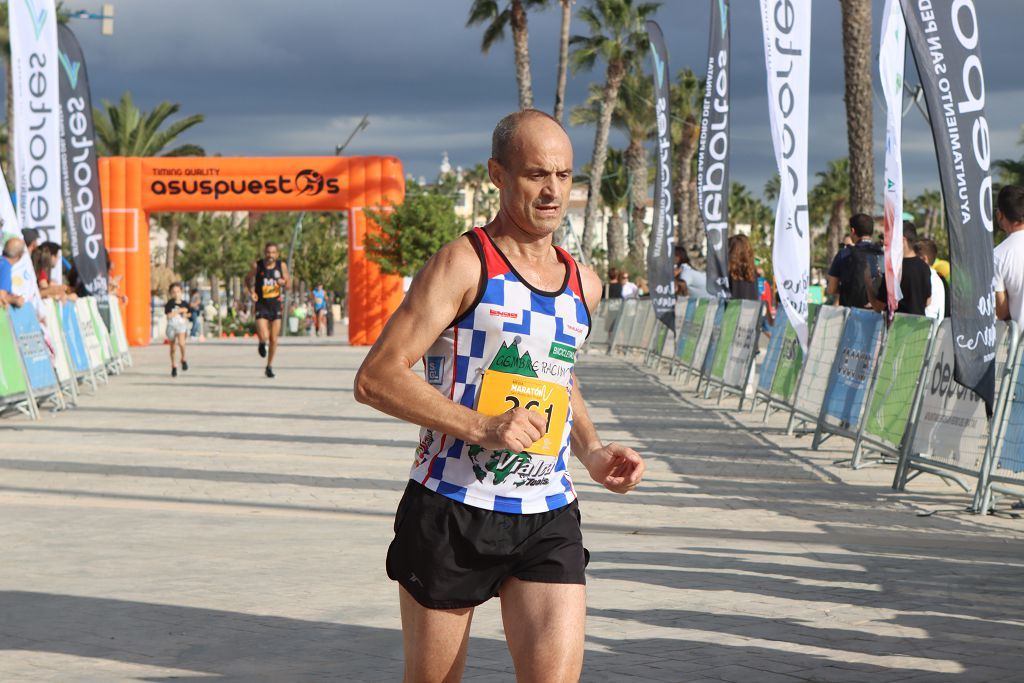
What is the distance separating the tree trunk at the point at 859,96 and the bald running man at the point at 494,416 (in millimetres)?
16919

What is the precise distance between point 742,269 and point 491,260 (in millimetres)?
15087

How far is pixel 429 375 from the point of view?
11.3 feet

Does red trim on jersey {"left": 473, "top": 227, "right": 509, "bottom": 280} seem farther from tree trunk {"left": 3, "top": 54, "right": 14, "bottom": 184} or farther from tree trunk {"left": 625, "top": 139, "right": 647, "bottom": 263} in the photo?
tree trunk {"left": 625, "top": 139, "right": 647, "bottom": 263}

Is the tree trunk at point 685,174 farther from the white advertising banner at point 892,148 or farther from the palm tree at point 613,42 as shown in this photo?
the white advertising banner at point 892,148

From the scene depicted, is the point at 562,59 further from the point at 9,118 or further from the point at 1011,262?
the point at 1011,262

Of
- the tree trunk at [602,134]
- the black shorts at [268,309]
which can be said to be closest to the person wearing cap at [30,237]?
the black shorts at [268,309]

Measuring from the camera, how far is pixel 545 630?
3.34m

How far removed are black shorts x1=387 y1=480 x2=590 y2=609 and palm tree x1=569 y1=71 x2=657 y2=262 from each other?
178 feet

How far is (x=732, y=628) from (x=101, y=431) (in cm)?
956

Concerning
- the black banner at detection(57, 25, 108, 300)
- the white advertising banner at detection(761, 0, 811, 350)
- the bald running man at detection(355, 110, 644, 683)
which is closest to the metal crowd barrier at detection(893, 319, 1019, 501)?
the white advertising banner at detection(761, 0, 811, 350)

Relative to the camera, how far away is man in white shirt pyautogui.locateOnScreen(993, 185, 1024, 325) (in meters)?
9.26

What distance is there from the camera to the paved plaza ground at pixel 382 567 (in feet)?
17.5

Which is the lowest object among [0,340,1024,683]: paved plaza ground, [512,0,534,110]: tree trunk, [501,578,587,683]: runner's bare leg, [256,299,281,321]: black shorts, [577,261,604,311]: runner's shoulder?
[0,340,1024,683]: paved plaza ground

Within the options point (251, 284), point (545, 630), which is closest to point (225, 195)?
point (251, 284)
